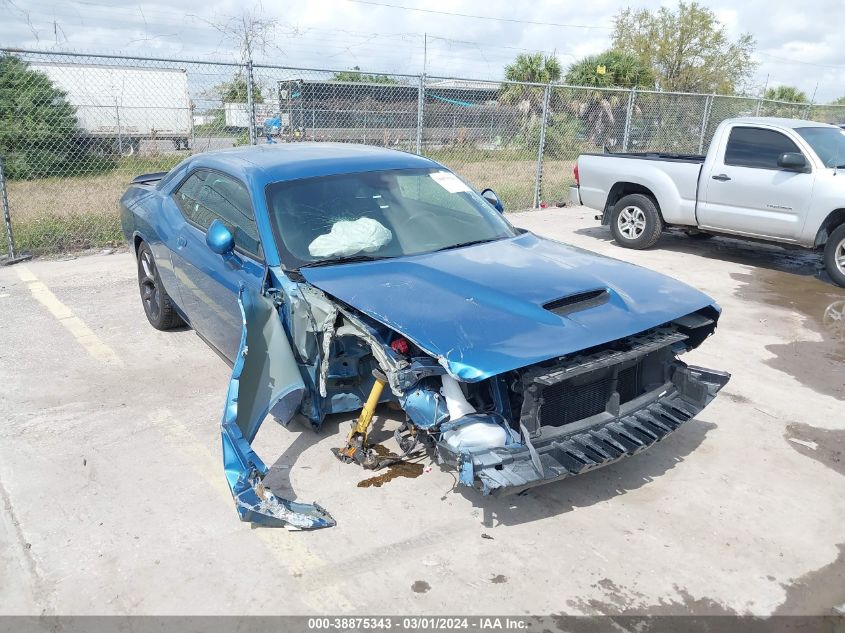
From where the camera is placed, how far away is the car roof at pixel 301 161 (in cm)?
438

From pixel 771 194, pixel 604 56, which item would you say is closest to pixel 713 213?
pixel 771 194

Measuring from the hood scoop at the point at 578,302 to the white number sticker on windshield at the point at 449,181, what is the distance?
1703mm

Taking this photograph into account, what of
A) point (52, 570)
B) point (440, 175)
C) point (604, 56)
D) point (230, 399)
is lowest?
point (52, 570)

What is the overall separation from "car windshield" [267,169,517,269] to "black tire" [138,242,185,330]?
1.94m

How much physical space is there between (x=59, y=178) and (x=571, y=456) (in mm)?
11621

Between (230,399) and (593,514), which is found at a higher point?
(230,399)

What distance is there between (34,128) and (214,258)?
9.69 m

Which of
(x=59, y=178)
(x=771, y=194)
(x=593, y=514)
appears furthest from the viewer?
(x=59, y=178)

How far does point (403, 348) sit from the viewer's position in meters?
3.27

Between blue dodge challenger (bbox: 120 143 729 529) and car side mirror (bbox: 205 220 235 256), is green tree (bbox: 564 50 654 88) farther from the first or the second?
car side mirror (bbox: 205 220 235 256)

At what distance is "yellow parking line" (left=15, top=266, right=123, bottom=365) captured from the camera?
5340 millimetres

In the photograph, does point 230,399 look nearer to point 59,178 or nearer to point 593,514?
point 593,514

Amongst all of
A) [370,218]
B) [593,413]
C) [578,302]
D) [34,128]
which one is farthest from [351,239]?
[34,128]

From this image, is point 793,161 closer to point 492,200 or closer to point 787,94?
point 492,200
